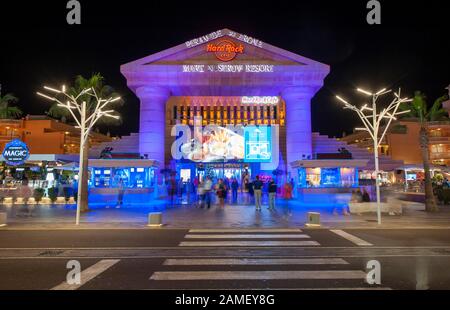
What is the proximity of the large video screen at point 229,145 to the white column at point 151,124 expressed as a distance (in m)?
4.64

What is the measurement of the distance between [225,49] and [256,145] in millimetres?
10654

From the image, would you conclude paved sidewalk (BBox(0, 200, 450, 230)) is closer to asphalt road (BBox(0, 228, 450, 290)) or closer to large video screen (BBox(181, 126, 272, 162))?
asphalt road (BBox(0, 228, 450, 290))

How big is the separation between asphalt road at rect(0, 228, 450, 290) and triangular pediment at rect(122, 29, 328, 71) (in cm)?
2441

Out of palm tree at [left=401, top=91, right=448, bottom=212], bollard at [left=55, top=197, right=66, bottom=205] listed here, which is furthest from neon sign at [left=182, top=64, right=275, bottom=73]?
bollard at [left=55, top=197, right=66, bottom=205]

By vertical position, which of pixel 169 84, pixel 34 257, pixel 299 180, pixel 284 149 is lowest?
pixel 34 257

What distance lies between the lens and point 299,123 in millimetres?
33562

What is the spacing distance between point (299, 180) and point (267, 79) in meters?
11.3

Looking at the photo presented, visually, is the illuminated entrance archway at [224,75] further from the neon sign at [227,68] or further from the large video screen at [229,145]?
the large video screen at [229,145]

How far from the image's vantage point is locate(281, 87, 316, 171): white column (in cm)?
3347

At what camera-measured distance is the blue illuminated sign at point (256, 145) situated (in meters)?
35.4

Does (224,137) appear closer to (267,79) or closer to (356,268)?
(267,79)

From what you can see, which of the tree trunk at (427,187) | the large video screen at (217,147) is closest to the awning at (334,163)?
the tree trunk at (427,187)
